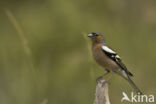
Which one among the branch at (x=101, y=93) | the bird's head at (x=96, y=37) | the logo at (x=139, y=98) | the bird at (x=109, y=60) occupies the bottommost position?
the branch at (x=101, y=93)

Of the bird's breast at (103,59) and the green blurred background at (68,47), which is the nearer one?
the bird's breast at (103,59)

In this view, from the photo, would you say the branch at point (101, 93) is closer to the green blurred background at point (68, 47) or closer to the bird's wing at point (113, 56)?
the green blurred background at point (68, 47)

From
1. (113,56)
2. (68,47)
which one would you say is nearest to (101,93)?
(113,56)

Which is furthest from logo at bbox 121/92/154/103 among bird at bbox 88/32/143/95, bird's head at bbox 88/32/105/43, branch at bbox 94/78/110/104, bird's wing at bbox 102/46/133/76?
branch at bbox 94/78/110/104

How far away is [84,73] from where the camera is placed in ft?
35.8

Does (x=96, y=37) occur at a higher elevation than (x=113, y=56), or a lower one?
higher

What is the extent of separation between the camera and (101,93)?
24.5 feet

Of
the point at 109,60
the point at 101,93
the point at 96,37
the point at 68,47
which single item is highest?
the point at 68,47

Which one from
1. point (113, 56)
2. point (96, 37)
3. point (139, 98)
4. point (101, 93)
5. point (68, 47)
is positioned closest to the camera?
point (101, 93)

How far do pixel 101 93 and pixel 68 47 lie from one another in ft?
14.0

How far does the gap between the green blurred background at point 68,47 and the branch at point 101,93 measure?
70 centimetres

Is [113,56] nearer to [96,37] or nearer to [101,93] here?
[96,37]

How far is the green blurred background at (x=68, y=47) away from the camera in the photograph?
9.55 metres

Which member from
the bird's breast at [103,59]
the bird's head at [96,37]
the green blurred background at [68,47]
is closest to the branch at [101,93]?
the green blurred background at [68,47]
